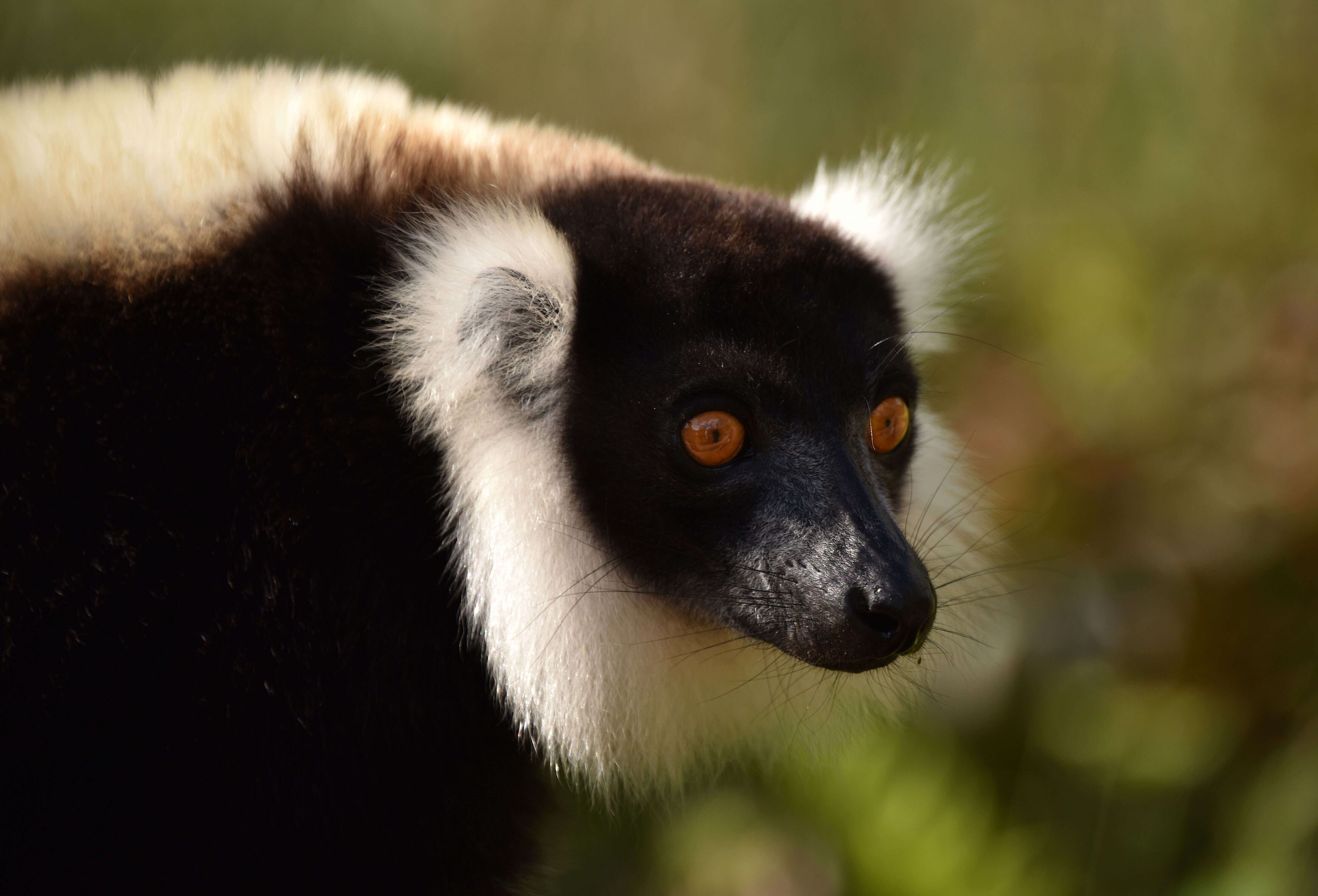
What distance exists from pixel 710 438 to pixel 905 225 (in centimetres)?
97

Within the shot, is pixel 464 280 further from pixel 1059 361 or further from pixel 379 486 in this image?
pixel 1059 361

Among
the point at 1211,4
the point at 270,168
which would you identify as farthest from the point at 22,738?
the point at 1211,4

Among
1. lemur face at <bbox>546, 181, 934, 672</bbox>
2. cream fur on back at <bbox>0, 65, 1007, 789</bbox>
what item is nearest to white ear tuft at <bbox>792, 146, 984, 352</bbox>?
lemur face at <bbox>546, 181, 934, 672</bbox>

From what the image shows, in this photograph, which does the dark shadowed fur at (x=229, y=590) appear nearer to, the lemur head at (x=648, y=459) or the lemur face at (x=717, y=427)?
the lemur head at (x=648, y=459)

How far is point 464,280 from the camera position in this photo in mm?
1806

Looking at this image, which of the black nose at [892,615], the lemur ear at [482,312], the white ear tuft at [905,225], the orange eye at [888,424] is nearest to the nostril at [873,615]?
the black nose at [892,615]

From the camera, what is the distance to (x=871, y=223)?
2502 millimetres

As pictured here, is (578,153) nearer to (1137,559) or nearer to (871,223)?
(871,223)

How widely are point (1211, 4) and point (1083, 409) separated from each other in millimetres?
1709

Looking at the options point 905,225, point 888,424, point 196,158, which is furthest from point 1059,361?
point 196,158

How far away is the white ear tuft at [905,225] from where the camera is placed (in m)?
2.49

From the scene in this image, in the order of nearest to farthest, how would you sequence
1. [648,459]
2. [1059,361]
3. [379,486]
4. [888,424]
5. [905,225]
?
1. [379,486]
2. [648,459]
3. [888,424]
4. [905,225]
5. [1059,361]

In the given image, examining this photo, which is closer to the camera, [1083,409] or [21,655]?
[21,655]

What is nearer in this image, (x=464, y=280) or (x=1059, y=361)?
(x=464, y=280)
